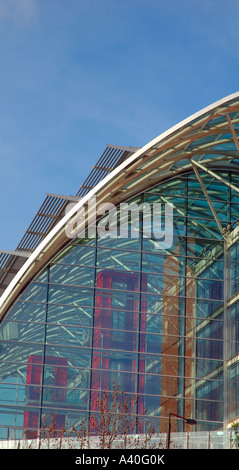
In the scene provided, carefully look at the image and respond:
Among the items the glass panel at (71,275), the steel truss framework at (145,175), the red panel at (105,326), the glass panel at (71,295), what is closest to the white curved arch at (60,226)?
the steel truss framework at (145,175)

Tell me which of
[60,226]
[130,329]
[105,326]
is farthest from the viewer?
[130,329]

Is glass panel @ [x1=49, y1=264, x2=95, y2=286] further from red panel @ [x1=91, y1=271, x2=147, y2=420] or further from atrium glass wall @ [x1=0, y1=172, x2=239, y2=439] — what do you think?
red panel @ [x1=91, y1=271, x2=147, y2=420]

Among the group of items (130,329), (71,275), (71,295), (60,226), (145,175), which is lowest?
(130,329)

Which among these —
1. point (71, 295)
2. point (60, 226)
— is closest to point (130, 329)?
point (71, 295)

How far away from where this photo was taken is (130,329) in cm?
3309

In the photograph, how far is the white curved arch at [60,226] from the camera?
28.0m

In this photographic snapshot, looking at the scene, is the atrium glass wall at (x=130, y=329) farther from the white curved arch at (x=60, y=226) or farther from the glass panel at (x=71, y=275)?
the white curved arch at (x=60, y=226)

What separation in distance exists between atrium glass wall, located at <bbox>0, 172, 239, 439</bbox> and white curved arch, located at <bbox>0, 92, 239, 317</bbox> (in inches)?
28.2

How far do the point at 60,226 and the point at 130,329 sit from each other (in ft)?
16.7

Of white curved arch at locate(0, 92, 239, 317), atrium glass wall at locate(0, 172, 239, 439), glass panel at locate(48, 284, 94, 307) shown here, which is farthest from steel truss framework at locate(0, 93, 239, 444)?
glass panel at locate(48, 284, 94, 307)

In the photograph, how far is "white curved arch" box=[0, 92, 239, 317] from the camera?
92.0 ft

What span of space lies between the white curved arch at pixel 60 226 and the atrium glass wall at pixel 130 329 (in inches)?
28.2

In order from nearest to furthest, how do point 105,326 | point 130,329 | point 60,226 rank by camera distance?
point 60,226 → point 105,326 → point 130,329

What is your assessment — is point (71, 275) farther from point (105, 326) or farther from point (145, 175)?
point (145, 175)
